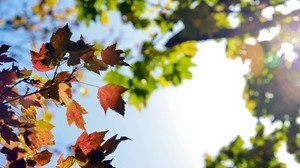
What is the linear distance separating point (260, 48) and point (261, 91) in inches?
47.7

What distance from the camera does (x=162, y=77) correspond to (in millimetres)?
5973

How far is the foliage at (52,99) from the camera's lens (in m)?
1.29

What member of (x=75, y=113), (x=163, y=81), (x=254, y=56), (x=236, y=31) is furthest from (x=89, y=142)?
(x=163, y=81)

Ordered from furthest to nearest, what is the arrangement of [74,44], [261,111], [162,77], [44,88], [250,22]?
[261,111] → [162,77] → [250,22] → [44,88] → [74,44]

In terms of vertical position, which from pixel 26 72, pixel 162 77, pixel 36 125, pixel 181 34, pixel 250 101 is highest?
pixel 250 101

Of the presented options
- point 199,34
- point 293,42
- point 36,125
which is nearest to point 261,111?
point 293,42

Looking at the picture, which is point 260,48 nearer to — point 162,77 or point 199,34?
point 199,34

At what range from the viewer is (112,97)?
1445mm

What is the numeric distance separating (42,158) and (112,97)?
332 mm

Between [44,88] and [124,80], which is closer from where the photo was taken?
[44,88]

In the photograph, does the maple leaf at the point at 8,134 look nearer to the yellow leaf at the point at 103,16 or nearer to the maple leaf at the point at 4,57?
the maple leaf at the point at 4,57

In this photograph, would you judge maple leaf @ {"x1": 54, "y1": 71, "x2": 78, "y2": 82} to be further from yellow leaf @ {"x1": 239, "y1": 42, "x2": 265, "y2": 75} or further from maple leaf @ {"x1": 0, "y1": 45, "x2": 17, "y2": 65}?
yellow leaf @ {"x1": 239, "y1": 42, "x2": 265, "y2": 75}

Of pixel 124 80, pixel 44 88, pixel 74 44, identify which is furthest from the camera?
pixel 124 80

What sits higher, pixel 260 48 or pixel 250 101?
pixel 250 101
